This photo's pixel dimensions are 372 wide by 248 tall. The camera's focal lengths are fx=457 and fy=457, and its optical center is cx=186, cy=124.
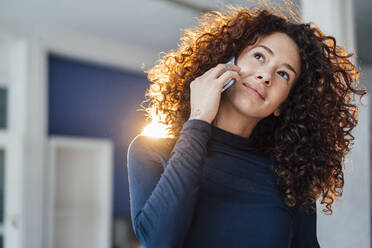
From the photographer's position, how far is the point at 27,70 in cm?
559

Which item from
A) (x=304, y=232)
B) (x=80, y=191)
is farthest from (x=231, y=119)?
(x=80, y=191)

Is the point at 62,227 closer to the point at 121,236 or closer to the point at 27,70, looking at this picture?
the point at 121,236

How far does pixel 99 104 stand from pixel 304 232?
17.6 feet

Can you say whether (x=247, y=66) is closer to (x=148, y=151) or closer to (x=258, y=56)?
(x=258, y=56)

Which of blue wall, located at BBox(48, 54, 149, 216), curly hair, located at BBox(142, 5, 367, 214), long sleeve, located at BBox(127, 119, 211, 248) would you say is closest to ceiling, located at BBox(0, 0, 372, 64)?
blue wall, located at BBox(48, 54, 149, 216)

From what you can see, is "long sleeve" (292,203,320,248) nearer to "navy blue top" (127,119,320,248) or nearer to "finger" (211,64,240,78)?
"navy blue top" (127,119,320,248)

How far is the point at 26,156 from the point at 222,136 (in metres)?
4.70

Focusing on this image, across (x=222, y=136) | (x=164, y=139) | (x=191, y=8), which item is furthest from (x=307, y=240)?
(x=191, y=8)

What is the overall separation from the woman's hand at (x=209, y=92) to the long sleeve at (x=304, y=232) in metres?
0.40

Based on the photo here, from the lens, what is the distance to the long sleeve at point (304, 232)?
1267mm

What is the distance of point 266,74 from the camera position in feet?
4.17

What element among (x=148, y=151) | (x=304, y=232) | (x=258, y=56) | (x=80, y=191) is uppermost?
(x=258, y=56)

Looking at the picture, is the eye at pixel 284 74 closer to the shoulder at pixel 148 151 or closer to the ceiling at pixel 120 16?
the shoulder at pixel 148 151

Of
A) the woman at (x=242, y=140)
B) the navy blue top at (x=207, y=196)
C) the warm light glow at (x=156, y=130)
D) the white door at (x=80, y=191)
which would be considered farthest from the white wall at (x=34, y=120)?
the navy blue top at (x=207, y=196)
